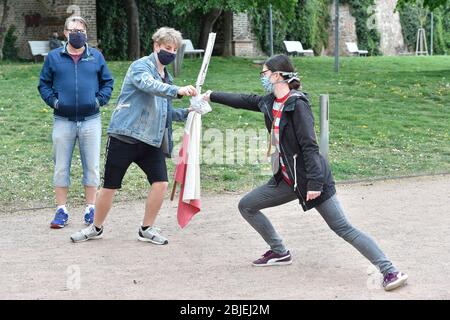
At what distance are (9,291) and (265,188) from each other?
2.11 metres

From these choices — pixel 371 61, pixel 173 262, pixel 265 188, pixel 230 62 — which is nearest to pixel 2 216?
pixel 173 262

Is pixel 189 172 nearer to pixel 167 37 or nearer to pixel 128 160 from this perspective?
pixel 128 160

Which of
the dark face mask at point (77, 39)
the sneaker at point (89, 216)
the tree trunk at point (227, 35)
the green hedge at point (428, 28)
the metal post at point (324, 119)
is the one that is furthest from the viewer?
the green hedge at point (428, 28)

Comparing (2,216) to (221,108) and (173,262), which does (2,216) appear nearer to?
(173,262)

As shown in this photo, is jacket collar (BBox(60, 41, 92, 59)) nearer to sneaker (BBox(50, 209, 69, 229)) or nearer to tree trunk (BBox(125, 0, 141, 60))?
sneaker (BBox(50, 209, 69, 229))

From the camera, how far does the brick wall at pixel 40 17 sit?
34938mm

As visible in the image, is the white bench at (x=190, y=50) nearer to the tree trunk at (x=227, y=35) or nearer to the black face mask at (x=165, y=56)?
the tree trunk at (x=227, y=35)

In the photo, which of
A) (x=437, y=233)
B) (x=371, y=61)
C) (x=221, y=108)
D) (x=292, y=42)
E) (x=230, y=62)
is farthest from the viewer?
(x=292, y=42)

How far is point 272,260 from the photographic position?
23.5ft

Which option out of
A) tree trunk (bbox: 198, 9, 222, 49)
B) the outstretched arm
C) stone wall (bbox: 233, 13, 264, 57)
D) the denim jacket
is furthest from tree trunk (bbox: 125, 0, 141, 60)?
the outstretched arm

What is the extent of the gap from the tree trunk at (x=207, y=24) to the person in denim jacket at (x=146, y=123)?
26.4 meters

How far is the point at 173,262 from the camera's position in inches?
286

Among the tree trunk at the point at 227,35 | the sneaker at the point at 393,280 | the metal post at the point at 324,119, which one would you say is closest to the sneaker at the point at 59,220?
the sneaker at the point at 393,280

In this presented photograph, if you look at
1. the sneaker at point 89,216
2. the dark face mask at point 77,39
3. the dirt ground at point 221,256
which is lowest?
the dirt ground at point 221,256
